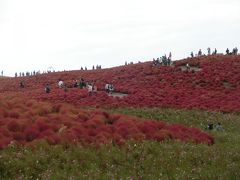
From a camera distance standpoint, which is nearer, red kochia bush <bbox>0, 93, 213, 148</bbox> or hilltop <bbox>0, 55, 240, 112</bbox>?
red kochia bush <bbox>0, 93, 213, 148</bbox>

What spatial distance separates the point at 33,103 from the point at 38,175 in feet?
42.3

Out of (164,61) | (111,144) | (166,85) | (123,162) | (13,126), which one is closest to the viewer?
(123,162)

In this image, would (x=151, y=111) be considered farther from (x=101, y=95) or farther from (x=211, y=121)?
(x=101, y=95)

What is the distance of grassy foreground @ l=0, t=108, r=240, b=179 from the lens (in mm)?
15742

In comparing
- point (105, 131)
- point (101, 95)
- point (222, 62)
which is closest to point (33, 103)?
point (105, 131)

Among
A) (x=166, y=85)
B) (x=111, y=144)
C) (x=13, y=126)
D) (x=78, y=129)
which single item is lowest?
(x=111, y=144)

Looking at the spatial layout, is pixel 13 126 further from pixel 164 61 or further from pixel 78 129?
pixel 164 61

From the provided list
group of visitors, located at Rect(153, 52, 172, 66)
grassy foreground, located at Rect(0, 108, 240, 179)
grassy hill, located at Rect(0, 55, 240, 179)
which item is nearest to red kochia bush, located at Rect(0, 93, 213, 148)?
grassy hill, located at Rect(0, 55, 240, 179)

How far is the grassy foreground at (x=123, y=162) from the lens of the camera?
15.7 m

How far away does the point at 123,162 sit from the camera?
57.9 ft

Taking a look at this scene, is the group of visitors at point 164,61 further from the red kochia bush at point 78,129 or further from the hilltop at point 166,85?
the red kochia bush at point 78,129

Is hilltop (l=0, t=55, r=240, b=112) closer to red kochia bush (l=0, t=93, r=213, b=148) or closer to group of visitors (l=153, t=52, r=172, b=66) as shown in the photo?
group of visitors (l=153, t=52, r=172, b=66)

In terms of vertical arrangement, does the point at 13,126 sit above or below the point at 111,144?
above

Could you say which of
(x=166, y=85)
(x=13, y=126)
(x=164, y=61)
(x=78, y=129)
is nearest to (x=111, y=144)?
(x=78, y=129)
